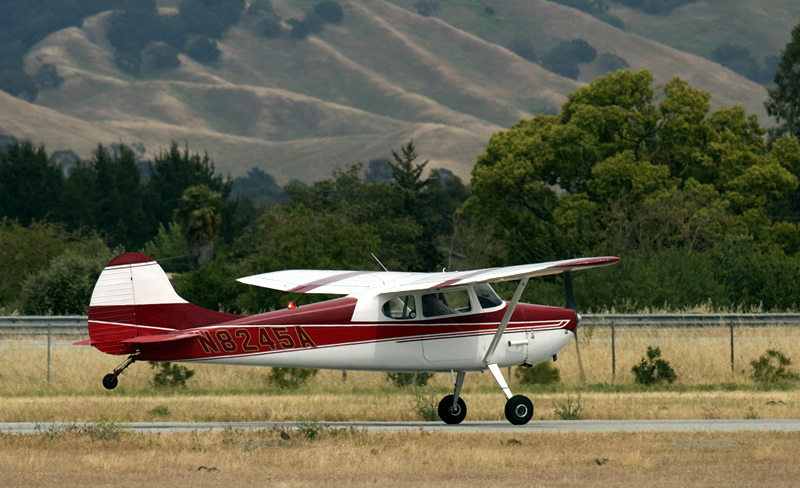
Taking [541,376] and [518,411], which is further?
[541,376]

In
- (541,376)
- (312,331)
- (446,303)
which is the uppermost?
(446,303)

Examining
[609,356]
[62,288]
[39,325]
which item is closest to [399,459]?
[609,356]

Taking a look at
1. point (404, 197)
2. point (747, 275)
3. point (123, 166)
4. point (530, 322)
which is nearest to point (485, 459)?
point (530, 322)

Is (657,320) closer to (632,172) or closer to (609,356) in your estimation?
(609,356)

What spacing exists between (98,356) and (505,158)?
34293 mm

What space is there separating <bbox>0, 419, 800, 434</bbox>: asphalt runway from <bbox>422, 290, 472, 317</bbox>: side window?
180cm

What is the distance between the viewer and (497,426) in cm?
1781

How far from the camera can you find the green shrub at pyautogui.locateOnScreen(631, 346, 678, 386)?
81.0 ft

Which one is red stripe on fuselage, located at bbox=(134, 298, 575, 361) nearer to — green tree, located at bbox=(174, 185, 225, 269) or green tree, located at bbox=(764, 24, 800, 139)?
green tree, located at bbox=(174, 185, 225, 269)

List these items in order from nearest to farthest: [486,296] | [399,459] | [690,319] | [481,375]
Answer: [399,459] → [486,296] → [481,375] → [690,319]

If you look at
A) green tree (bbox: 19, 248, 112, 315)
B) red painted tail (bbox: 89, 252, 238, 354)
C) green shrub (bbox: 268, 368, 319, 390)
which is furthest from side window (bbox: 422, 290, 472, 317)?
green tree (bbox: 19, 248, 112, 315)

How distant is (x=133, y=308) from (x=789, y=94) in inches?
2890

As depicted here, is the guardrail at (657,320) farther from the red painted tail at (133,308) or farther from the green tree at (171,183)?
the green tree at (171,183)

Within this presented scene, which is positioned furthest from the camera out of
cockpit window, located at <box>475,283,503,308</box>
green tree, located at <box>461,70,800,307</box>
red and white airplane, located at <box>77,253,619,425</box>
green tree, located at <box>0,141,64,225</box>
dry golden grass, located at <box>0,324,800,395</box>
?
green tree, located at <box>0,141,64,225</box>
